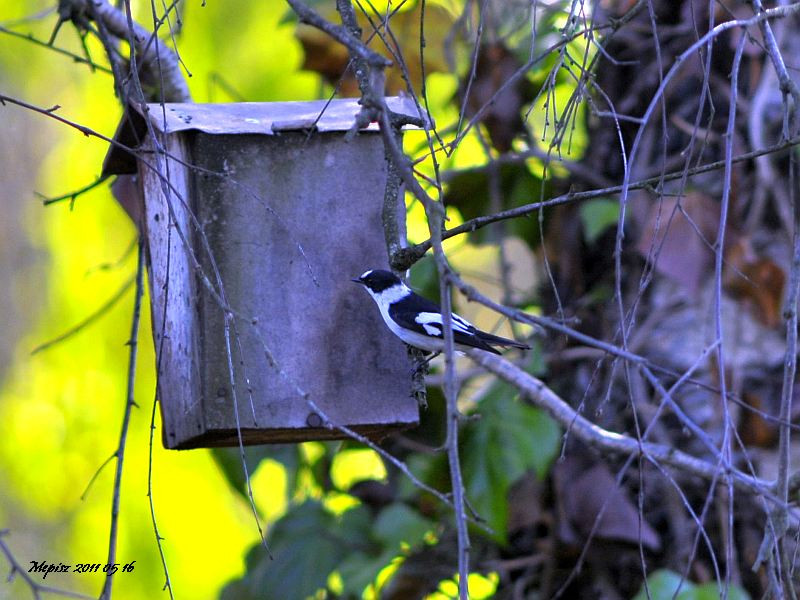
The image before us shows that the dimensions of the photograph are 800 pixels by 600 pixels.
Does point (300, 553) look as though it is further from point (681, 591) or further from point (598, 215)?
point (598, 215)

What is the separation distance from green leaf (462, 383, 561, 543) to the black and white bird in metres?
0.79

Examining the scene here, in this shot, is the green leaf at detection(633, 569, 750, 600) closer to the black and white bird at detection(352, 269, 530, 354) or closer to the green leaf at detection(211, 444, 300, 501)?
the black and white bird at detection(352, 269, 530, 354)

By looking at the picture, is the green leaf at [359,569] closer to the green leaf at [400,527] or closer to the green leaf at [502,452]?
the green leaf at [400,527]

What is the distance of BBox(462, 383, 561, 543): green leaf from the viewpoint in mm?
4543

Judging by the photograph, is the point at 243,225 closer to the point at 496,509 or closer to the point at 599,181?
the point at 496,509

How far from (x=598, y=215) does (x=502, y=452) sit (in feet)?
3.72

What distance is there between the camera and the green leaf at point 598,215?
4.71 metres

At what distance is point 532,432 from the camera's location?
4.61 m

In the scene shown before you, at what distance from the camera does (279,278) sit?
3531 mm

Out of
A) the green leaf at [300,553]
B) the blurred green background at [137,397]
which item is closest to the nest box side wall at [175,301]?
the green leaf at [300,553]

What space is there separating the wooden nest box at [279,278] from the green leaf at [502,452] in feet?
3.49

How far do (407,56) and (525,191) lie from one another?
0.87 m

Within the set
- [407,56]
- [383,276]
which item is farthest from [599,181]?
[383,276]

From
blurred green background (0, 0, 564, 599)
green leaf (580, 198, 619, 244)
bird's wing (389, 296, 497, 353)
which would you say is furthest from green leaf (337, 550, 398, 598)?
green leaf (580, 198, 619, 244)
